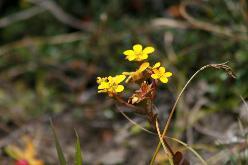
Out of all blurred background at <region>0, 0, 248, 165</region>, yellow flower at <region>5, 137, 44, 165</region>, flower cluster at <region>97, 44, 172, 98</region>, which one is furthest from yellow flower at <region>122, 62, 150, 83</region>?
yellow flower at <region>5, 137, 44, 165</region>

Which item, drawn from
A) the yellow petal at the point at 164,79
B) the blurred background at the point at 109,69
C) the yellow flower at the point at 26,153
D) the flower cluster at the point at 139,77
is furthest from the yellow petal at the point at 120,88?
the yellow flower at the point at 26,153

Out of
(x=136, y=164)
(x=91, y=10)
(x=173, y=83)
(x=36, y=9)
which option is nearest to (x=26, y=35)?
(x=36, y=9)

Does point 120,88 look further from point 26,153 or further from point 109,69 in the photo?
point 109,69

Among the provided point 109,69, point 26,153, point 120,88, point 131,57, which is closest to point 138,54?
point 131,57

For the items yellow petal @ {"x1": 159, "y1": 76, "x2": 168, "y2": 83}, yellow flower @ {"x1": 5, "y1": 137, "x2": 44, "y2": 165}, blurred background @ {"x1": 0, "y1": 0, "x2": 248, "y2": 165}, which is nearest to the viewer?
yellow petal @ {"x1": 159, "y1": 76, "x2": 168, "y2": 83}

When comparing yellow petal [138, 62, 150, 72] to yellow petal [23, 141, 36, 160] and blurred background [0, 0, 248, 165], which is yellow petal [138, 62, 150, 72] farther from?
yellow petal [23, 141, 36, 160]

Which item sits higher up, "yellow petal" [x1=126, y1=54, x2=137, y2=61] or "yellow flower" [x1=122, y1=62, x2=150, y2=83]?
"yellow petal" [x1=126, y1=54, x2=137, y2=61]

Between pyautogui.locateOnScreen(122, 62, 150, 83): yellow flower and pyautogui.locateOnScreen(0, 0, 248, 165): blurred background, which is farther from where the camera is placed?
pyautogui.locateOnScreen(0, 0, 248, 165): blurred background
